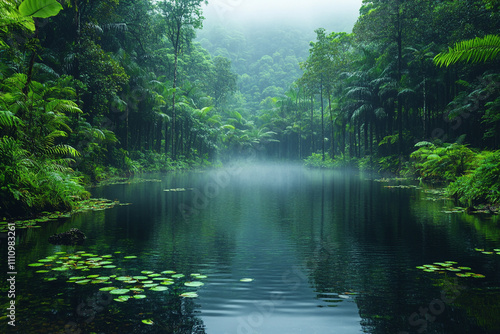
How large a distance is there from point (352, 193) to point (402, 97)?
14173 mm

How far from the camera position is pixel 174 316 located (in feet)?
11.6

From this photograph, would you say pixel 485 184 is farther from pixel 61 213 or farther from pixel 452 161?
pixel 61 213

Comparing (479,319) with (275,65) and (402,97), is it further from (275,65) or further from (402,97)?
(275,65)

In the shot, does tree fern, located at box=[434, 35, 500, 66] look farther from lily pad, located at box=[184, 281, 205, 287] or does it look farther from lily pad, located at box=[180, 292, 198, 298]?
lily pad, located at box=[180, 292, 198, 298]

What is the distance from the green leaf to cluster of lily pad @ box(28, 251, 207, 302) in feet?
18.2

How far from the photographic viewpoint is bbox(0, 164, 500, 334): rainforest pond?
11.2ft

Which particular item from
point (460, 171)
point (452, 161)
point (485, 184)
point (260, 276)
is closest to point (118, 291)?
point (260, 276)

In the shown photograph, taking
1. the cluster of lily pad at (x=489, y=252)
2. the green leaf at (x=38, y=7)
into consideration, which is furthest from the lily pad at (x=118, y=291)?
the green leaf at (x=38, y=7)

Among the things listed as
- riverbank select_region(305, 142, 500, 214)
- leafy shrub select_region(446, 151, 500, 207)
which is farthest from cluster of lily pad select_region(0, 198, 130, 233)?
leafy shrub select_region(446, 151, 500, 207)

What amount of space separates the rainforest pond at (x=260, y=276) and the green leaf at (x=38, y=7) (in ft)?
15.0

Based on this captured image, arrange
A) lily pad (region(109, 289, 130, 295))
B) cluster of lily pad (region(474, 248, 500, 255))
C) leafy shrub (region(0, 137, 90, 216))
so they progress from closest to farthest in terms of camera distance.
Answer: lily pad (region(109, 289, 130, 295)) < cluster of lily pad (region(474, 248, 500, 255)) < leafy shrub (region(0, 137, 90, 216))

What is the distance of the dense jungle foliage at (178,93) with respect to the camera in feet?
30.8

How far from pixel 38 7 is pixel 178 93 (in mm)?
28261

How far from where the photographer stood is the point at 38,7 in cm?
798
